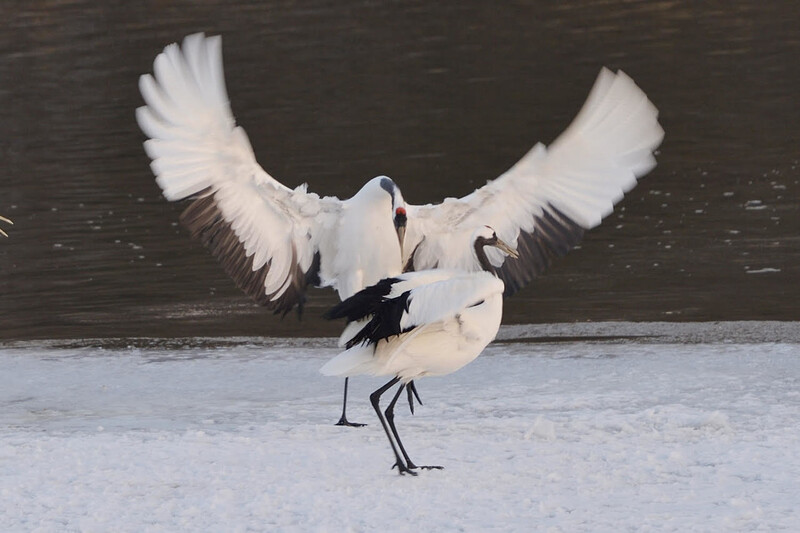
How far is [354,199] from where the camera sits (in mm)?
7980

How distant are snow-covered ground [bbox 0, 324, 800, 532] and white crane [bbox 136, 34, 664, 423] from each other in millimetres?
692

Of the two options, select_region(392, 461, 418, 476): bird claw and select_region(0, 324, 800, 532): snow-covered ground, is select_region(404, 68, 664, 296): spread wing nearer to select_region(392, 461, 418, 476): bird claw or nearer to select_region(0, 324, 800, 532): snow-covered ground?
select_region(0, 324, 800, 532): snow-covered ground

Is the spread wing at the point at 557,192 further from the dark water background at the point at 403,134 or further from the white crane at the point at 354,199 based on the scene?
the dark water background at the point at 403,134

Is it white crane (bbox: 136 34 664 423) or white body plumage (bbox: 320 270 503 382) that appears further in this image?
white crane (bbox: 136 34 664 423)

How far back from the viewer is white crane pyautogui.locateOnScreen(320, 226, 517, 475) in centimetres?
629

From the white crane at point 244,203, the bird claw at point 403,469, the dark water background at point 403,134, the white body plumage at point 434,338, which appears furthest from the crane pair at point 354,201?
the dark water background at point 403,134

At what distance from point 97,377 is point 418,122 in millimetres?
12726

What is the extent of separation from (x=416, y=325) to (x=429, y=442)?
38.8 inches

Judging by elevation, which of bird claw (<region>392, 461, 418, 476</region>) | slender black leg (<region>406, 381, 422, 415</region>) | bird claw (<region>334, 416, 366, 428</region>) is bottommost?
bird claw (<region>334, 416, 366, 428</region>)

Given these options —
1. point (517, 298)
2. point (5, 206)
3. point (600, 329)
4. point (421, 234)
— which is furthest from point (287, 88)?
point (421, 234)

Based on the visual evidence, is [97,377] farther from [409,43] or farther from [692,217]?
[409,43]

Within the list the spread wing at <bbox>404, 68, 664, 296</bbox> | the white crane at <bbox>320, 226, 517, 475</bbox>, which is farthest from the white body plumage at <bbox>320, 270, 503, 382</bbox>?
the spread wing at <bbox>404, 68, 664, 296</bbox>

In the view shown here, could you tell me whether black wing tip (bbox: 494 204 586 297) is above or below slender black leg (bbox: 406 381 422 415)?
above

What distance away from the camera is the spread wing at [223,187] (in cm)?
772
